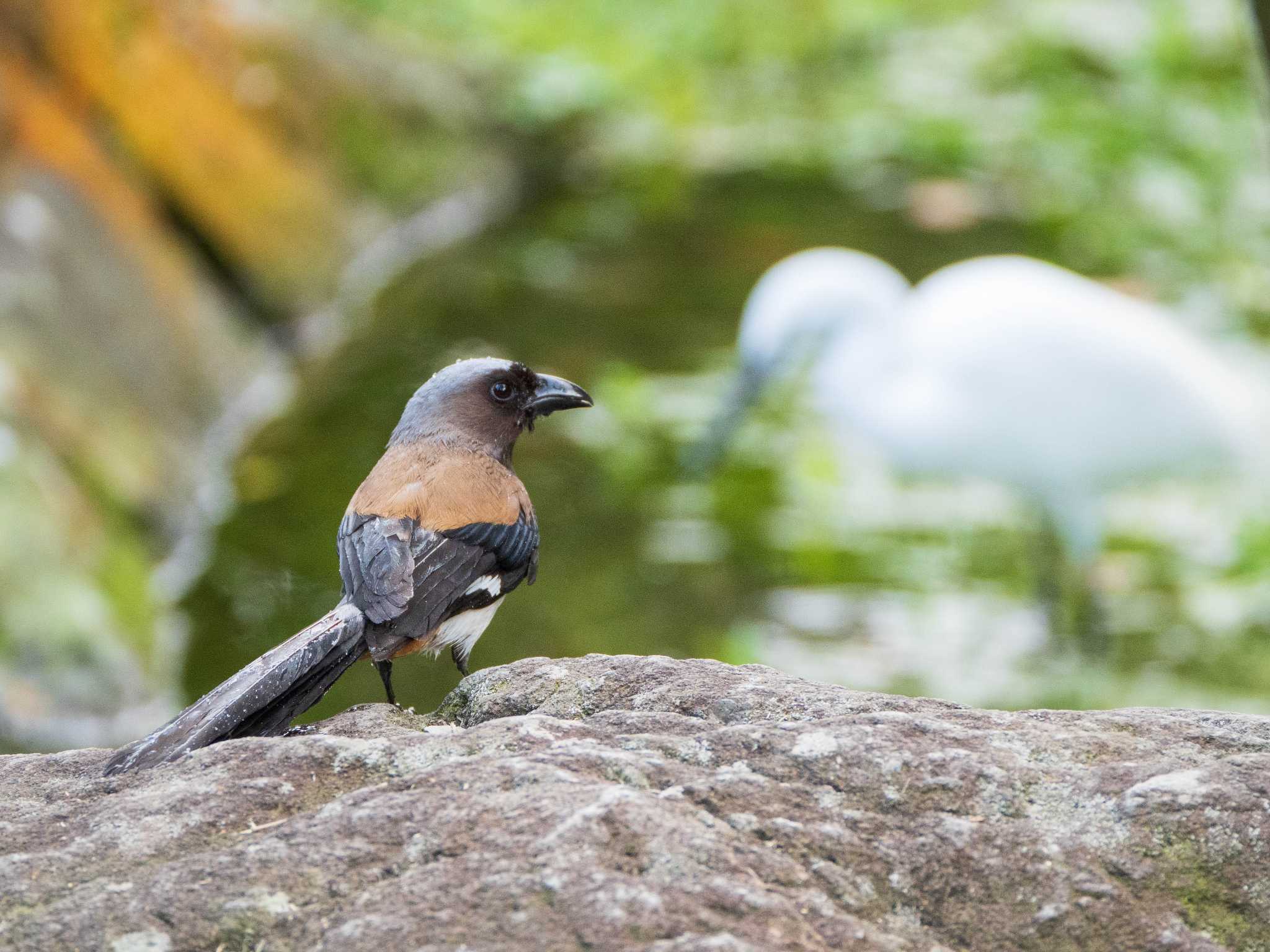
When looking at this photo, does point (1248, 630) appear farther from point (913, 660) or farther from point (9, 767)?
point (9, 767)

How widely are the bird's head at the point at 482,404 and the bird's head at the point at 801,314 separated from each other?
2.57 meters

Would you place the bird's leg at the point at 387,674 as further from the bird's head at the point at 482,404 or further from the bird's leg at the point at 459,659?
the bird's head at the point at 482,404

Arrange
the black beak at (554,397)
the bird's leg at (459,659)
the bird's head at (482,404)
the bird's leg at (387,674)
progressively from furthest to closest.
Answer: the black beak at (554,397), the bird's head at (482,404), the bird's leg at (459,659), the bird's leg at (387,674)

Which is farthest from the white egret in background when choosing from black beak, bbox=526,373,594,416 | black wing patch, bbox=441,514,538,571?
black wing patch, bbox=441,514,538,571

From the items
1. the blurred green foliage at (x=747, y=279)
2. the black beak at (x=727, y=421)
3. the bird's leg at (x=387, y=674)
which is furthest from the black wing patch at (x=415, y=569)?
the black beak at (x=727, y=421)

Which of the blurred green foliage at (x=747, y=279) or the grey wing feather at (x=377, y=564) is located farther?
the blurred green foliage at (x=747, y=279)

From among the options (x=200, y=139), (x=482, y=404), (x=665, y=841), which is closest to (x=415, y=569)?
(x=482, y=404)

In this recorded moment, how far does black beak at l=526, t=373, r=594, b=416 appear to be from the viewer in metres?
3.21

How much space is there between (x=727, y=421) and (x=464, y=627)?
3359 millimetres

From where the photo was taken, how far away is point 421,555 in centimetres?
264

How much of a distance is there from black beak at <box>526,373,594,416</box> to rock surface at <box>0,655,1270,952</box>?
3.80ft

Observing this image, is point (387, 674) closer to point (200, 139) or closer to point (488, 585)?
point (488, 585)

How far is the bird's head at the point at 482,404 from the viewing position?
3.07m

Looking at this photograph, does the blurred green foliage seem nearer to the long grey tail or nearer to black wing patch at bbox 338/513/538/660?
black wing patch at bbox 338/513/538/660
